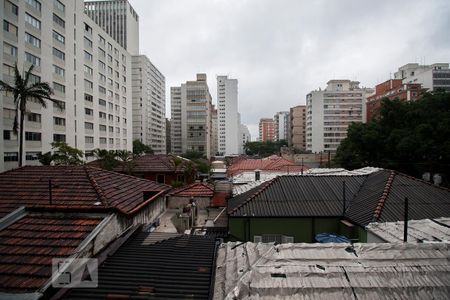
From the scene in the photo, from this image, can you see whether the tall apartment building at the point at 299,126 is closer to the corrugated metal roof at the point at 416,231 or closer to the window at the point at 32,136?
the window at the point at 32,136

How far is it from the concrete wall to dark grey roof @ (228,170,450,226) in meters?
2.44

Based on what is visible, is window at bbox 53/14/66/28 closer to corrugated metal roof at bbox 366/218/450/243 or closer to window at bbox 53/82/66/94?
window at bbox 53/82/66/94

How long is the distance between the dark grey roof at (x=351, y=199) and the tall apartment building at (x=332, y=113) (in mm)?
85052

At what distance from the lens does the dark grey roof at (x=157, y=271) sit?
5723 mm

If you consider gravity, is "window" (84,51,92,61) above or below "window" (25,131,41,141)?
above

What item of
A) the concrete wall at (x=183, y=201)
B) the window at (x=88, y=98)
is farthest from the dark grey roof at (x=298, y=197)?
the window at (x=88, y=98)

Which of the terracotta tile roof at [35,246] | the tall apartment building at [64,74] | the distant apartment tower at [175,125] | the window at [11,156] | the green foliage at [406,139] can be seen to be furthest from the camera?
the distant apartment tower at [175,125]

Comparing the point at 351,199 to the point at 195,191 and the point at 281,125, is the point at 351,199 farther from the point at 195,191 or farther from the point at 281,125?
the point at 281,125

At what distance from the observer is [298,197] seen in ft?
47.4

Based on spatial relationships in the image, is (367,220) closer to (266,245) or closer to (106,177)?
(266,245)

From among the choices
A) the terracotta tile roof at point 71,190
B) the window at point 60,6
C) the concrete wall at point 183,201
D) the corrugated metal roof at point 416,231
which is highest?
the window at point 60,6

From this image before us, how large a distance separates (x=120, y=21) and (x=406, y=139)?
99.6 metres

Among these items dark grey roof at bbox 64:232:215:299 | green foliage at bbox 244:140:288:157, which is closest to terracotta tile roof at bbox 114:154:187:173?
dark grey roof at bbox 64:232:215:299

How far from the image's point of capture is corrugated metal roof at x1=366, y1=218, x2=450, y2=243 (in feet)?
28.1
